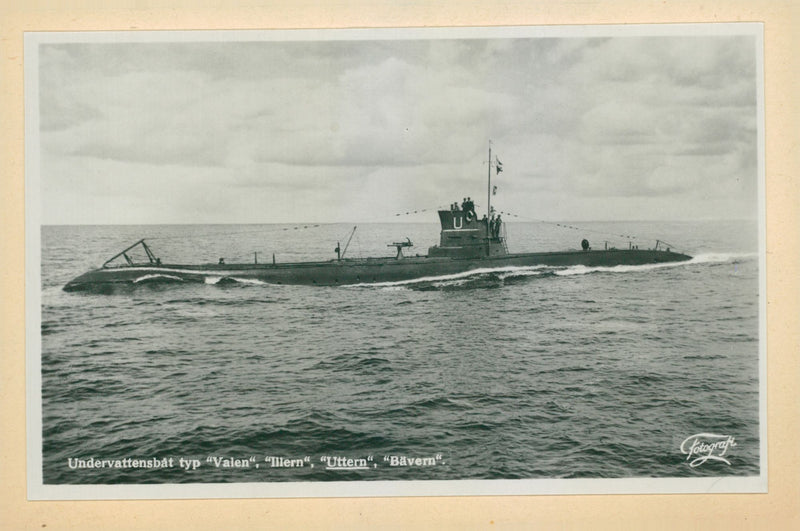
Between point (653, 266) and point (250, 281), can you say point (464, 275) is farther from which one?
point (250, 281)

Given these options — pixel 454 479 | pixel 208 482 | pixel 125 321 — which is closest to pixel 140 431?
pixel 208 482

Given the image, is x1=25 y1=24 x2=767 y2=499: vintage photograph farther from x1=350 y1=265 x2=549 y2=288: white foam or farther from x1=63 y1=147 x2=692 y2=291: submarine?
x1=350 y1=265 x2=549 y2=288: white foam

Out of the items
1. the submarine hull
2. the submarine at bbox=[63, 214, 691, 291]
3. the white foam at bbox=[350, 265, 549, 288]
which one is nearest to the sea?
the submarine hull

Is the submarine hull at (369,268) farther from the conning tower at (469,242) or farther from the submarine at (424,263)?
the conning tower at (469,242)

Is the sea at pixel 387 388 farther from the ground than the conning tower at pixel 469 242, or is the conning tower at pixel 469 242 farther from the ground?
the conning tower at pixel 469 242

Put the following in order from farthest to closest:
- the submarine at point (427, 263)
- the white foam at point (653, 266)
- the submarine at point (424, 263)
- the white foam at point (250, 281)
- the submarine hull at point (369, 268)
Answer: the white foam at point (250, 281), the submarine at point (424, 263), the submarine hull at point (369, 268), the submarine at point (427, 263), the white foam at point (653, 266)

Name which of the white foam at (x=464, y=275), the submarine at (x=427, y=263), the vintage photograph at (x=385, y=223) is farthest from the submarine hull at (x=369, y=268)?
the vintage photograph at (x=385, y=223)
